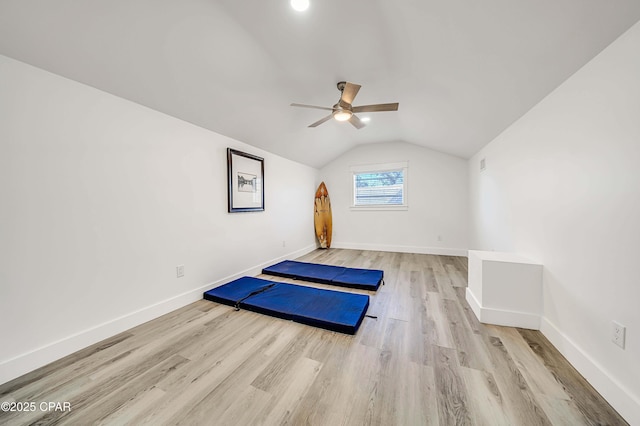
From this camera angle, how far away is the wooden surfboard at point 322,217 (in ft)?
18.5

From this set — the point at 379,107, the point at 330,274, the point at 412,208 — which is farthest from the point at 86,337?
the point at 412,208

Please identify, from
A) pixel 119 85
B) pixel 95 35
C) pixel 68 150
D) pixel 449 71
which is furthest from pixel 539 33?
pixel 68 150

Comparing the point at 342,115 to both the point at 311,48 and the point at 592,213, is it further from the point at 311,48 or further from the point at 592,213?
the point at 592,213

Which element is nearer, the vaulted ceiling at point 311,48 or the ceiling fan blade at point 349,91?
the vaulted ceiling at point 311,48

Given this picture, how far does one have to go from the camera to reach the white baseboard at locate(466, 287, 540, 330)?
1996 mm

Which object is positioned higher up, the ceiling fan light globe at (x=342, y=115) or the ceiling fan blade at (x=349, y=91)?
the ceiling fan blade at (x=349, y=91)

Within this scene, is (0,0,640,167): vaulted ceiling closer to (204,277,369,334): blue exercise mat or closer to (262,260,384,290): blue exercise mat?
(204,277,369,334): blue exercise mat

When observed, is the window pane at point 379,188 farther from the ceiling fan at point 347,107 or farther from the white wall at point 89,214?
the white wall at point 89,214

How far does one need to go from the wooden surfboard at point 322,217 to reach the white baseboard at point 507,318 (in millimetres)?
3793

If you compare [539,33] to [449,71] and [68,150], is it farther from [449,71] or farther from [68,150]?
[68,150]

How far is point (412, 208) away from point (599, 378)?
4.08 meters

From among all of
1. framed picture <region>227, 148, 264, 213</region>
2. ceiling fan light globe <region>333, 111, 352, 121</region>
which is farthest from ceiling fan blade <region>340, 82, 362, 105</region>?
framed picture <region>227, 148, 264, 213</region>

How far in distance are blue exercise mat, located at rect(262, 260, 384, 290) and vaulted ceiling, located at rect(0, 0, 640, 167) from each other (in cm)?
233

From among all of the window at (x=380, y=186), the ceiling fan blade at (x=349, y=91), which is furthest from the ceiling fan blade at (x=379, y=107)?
the window at (x=380, y=186)
